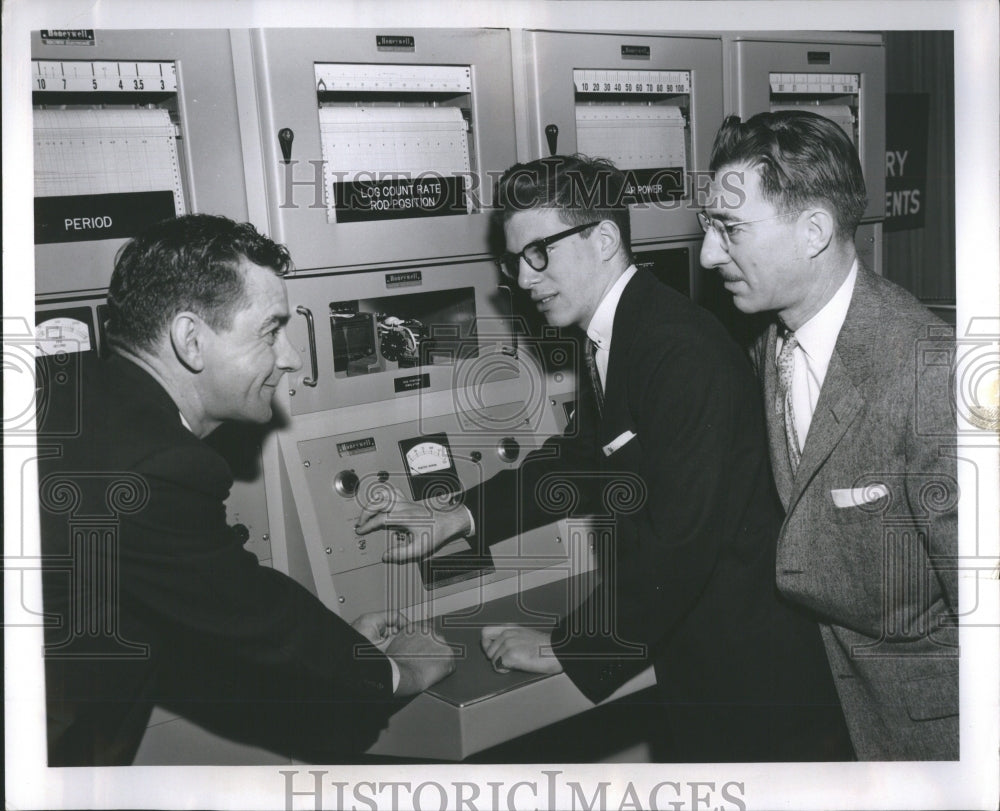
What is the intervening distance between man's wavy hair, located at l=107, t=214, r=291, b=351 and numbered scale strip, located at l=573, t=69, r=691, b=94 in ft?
3.03

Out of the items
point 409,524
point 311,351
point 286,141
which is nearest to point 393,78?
point 286,141

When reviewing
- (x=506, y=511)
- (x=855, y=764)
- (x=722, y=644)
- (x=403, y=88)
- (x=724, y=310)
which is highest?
(x=403, y=88)

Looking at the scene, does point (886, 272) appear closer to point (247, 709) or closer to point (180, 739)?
point (247, 709)

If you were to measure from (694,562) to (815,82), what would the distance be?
1.33 metres

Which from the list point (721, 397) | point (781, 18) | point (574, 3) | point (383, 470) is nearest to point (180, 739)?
point (383, 470)

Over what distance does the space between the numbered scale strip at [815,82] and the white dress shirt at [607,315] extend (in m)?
0.74

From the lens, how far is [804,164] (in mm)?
1799

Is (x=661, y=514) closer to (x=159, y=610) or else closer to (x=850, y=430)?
(x=850, y=430)

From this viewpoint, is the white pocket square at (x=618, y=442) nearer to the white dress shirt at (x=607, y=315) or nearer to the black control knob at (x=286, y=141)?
the white dress shirt at (x=607, y=315)

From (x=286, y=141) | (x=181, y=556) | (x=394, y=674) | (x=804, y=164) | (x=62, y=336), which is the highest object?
(x=286, y=141)

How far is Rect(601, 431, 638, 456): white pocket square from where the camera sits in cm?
188

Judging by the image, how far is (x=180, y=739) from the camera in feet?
6.12

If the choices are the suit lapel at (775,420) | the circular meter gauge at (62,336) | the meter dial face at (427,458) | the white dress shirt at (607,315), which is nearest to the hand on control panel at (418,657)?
the meter dial face at (427,458)

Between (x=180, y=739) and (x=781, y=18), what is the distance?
82.5 inches
